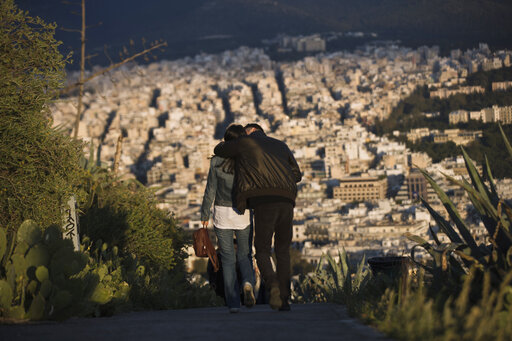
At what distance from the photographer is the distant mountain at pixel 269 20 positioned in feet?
308

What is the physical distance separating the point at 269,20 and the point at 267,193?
381 feet

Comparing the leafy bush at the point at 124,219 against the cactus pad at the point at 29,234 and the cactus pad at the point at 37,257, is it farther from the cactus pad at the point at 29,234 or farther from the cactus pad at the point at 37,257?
the cactus pad at the point at 37,257

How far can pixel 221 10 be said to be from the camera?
119 meters

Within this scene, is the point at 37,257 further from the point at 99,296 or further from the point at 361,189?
the point at 361,189

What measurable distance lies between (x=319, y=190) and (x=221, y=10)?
2965 inches

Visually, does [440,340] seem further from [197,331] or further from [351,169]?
[351,169]

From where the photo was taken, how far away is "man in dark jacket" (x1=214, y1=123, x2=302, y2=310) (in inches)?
153

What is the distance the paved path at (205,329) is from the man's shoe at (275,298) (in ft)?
0.94

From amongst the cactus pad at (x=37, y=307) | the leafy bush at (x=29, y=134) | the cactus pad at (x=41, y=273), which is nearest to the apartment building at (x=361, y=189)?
the leafy bush at (x=29, y=134)

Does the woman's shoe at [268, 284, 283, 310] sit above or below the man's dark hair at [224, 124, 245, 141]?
below

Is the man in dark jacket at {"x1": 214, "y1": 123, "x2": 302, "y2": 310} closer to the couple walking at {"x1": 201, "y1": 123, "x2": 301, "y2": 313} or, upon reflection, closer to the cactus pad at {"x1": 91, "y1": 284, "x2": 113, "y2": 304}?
the couple walking at {"x1": 201, "y1": 123, "x2": 301, "y2": 313}

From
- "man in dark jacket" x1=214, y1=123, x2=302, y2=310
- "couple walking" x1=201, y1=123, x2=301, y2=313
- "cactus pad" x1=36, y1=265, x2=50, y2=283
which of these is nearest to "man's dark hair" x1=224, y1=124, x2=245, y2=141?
"couple walking" x1=201, y1=123, x2=301, y2=313

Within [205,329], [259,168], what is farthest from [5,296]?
[259,168]

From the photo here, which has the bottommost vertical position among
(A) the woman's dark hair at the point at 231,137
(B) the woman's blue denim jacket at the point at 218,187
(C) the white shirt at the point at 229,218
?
(C) the white shirt at the point at 229,218
